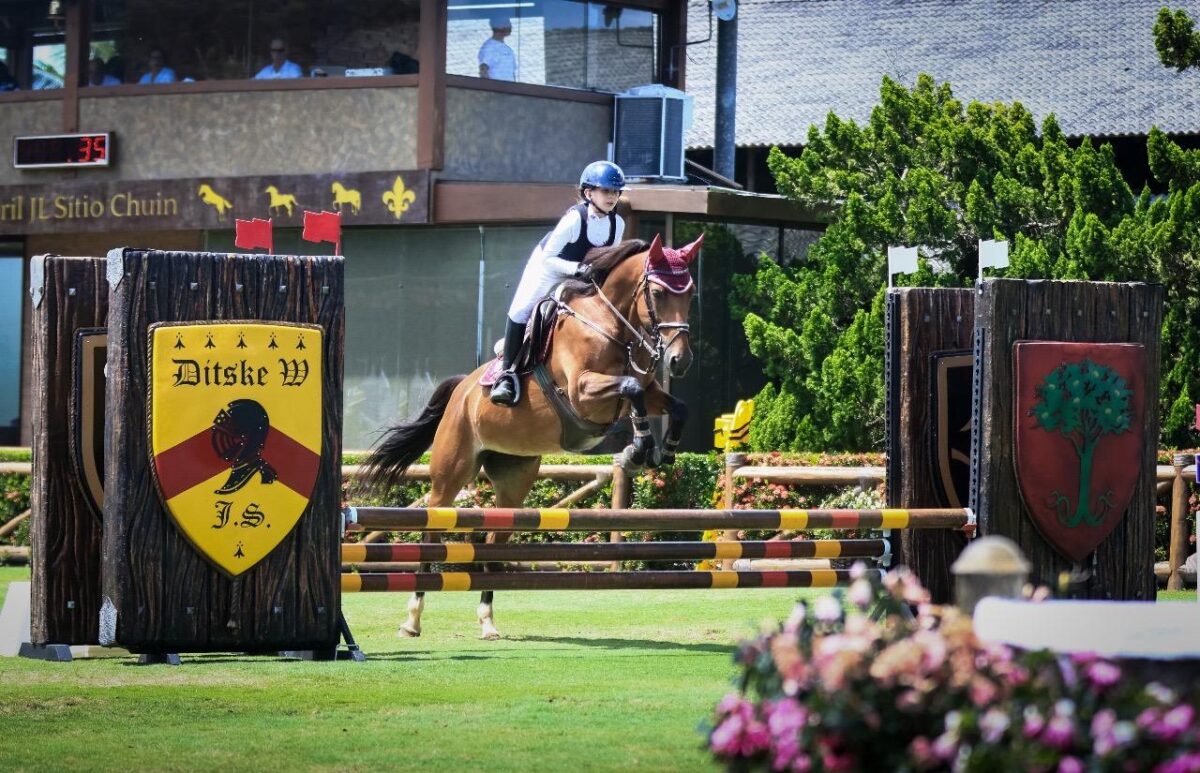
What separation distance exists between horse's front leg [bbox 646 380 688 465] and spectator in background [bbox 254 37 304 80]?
10.5m

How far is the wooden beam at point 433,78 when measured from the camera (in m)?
18.1

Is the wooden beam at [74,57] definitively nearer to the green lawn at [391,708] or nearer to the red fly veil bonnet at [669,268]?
the red fly veil bonnet at [669,268]

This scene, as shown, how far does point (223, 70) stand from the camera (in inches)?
768

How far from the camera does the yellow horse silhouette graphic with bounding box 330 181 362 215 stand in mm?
18453

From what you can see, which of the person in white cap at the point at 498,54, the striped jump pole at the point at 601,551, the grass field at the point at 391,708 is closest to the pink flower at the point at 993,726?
the grass field at the point at 391,708

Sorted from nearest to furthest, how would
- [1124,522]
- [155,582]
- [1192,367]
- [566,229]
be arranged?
1. [155,582]
2. [1124,522]
3. [566,229]
4. [1192,367]

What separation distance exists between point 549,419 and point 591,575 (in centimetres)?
238

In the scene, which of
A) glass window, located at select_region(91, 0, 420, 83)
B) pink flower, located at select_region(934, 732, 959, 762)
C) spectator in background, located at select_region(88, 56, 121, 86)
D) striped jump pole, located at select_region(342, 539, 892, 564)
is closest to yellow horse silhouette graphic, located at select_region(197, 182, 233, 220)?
glass window, located at select_region(91, 0, 420, 83)

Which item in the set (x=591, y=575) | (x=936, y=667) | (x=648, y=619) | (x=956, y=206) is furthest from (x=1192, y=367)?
(x=936, y=667)

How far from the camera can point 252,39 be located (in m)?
19.5

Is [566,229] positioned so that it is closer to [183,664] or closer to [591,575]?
[591,575]

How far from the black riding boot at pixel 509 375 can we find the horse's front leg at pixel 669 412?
0.77 metres

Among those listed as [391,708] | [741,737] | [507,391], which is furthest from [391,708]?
[507,391]

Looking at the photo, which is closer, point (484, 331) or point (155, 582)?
point (155, 582)
